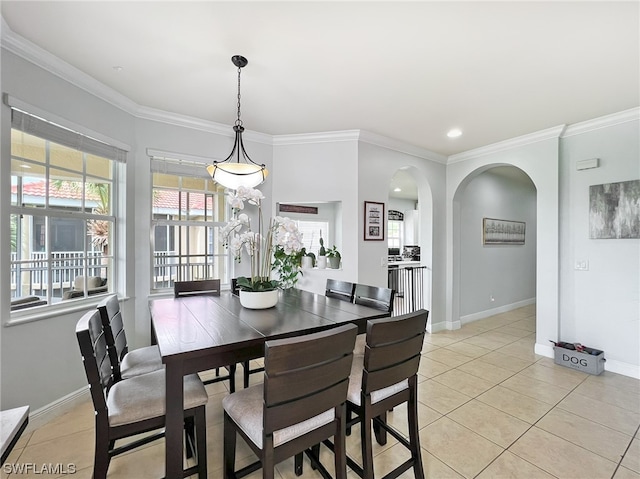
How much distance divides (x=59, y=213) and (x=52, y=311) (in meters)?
0.81

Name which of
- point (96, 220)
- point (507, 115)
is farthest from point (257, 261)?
point (507, 115)

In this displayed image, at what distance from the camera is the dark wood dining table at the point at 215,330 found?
139 centimetres

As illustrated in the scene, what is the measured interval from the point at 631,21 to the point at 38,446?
4702 mm

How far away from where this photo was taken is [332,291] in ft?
9.21

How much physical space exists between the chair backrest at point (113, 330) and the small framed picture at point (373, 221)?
2.72 meters

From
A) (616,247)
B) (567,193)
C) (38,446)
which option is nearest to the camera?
(38,446)

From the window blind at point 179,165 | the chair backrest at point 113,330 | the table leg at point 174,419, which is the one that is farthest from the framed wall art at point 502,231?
the chair backrest at point 113,330

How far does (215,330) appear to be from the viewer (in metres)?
1.64

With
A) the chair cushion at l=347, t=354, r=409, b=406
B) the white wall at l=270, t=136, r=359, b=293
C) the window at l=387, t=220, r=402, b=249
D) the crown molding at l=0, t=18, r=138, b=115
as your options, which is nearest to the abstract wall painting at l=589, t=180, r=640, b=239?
the white wall at l=270, t=136, r=359, b=293

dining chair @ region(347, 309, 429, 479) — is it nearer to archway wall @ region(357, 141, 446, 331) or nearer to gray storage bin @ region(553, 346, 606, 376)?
archway wall @ region(357, 141, 446, 331)

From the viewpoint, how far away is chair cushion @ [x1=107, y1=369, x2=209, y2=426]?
4.60 feet

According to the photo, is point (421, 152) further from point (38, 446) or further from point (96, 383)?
point (38, 446)

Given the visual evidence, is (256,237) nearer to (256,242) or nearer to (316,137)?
(256,242)

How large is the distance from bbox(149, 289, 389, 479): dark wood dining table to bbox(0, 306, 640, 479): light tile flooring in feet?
2.24
